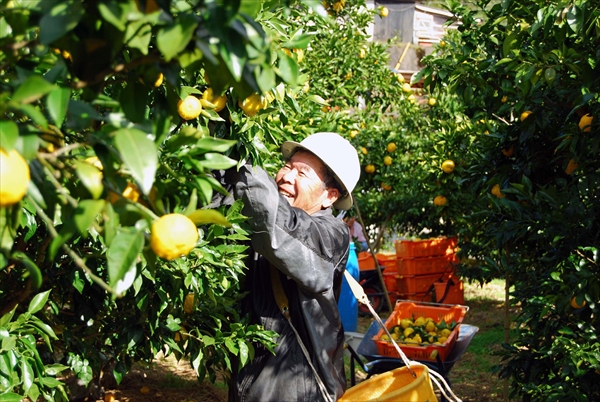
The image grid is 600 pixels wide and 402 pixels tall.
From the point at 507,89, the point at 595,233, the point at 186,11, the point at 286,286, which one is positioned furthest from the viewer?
the point at 507,89

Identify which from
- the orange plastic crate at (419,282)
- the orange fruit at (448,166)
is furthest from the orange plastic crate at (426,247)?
the orange fruit at (448,166)

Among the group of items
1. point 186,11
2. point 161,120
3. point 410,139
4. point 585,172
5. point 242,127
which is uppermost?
point 186,11

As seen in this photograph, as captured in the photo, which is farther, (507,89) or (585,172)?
(507,89)

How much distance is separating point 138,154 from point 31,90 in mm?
162

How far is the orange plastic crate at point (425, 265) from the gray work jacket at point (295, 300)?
6.89 m

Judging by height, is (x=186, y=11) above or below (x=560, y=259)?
above

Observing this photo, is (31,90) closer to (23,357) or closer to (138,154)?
(138,154)

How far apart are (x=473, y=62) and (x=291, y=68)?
318 centimetres

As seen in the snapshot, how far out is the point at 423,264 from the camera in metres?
9.65

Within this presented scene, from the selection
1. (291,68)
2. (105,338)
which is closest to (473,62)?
(105,338)

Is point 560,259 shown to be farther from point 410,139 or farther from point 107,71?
point 410,139

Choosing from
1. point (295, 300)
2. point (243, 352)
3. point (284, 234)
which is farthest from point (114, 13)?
point (295, 300)

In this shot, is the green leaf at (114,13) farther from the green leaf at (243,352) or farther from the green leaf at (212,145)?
the green leaf at (243,352)

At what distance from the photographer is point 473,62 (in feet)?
13.3
